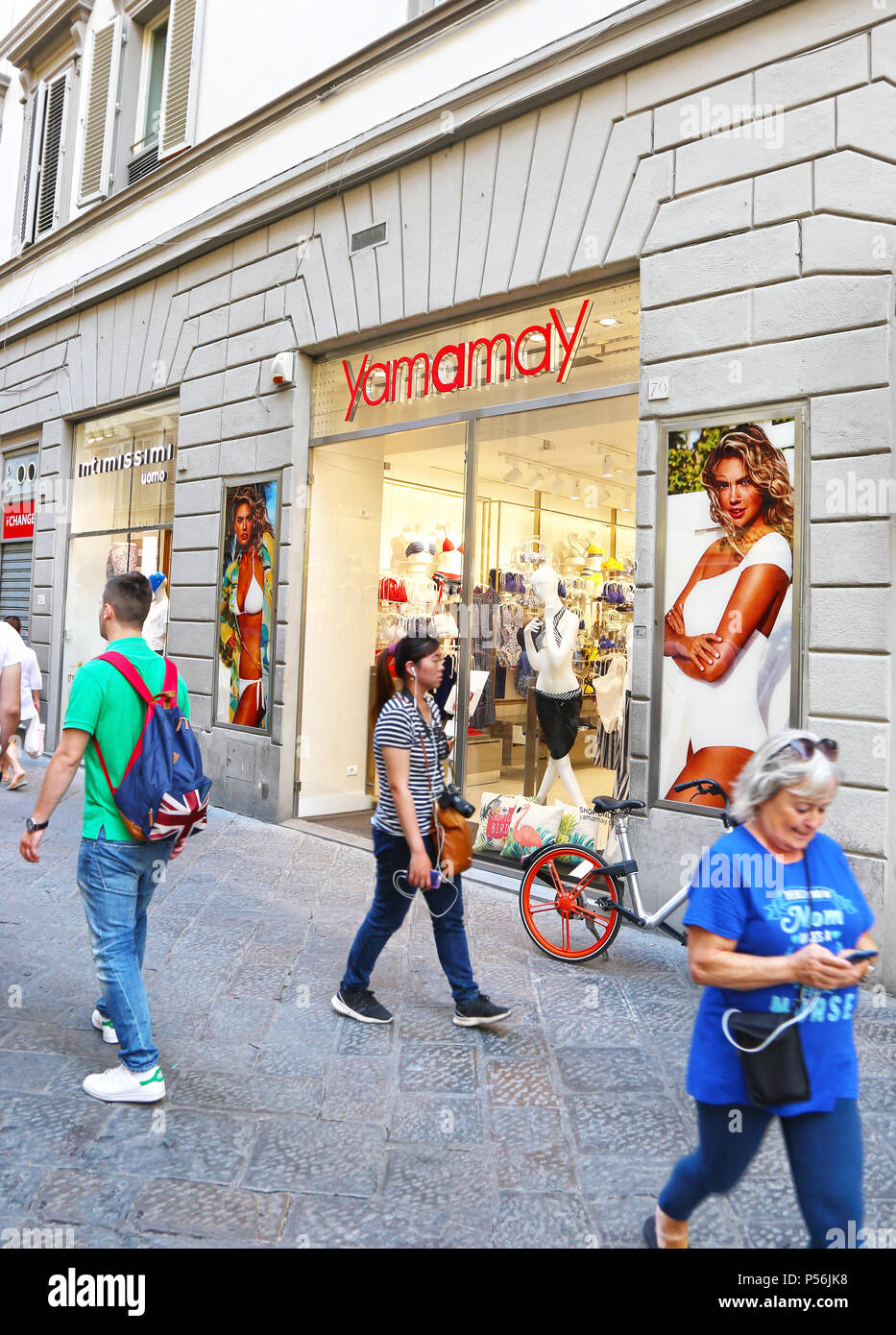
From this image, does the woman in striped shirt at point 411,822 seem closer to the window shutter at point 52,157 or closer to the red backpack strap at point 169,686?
the red backpack strap at point 169,686

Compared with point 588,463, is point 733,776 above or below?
below

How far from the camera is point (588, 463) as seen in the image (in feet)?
23.5

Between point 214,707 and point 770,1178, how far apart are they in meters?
7.22

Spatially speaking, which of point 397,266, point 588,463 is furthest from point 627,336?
point 397,266

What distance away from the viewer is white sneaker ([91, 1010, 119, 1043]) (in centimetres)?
411

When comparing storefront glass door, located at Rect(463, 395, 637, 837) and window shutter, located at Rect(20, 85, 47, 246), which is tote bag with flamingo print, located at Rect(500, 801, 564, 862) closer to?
storefront glass door, located at Rect(463, 395, 637, 837)

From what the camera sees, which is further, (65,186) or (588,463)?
(65,186)

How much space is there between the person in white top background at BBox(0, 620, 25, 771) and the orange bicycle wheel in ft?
9.60

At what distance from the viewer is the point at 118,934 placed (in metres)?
3.59

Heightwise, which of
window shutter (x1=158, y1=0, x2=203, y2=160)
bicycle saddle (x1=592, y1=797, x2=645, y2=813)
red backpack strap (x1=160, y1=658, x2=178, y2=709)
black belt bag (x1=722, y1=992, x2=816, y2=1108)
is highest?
window shutter (x1=158, y1=0, x2=203, y2=160)

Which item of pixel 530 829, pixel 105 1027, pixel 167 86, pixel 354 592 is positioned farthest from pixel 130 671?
pixel 167 86

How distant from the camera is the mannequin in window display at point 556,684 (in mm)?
7113

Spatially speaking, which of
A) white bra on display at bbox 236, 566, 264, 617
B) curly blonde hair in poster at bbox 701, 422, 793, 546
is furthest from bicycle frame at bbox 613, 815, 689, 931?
white bra on display at bbox 236, 566, 264, 617
